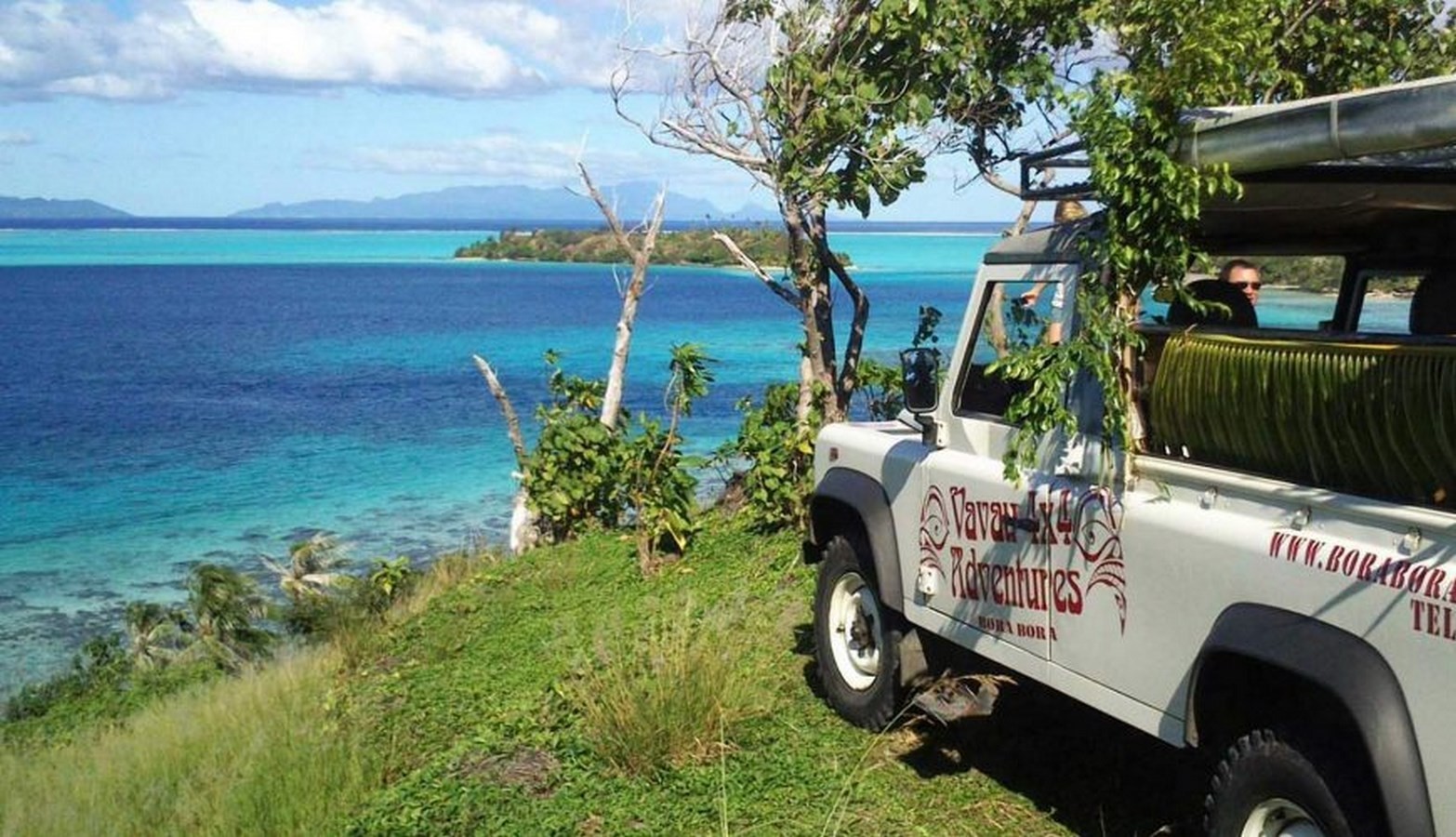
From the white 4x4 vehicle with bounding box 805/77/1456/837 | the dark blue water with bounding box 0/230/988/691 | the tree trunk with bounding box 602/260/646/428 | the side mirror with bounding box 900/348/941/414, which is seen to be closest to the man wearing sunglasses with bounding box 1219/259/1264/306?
the white 4x4 vehicle with bounding box 805/77/1456/837

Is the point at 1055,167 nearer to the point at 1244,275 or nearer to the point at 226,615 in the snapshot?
the point at 1244,275

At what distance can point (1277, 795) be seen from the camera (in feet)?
14.4

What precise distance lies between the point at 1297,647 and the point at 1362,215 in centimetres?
231

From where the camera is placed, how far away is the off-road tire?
13.5 ft

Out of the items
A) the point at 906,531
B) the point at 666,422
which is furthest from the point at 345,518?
the point at 906,531

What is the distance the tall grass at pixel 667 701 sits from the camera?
6.92 meters

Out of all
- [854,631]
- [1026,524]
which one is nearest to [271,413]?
[854,631]

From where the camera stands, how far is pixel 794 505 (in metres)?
11.6

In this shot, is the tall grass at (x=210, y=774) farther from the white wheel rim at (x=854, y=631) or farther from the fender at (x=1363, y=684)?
the fender at (x=1363, y=684)

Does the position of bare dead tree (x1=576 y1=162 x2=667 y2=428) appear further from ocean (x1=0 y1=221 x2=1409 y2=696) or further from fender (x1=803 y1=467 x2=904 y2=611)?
fender (x1=803 y1=467 x2=904 y2=611)

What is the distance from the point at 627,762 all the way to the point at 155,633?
407 inches

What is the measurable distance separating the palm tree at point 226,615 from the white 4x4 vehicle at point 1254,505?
30.5ft

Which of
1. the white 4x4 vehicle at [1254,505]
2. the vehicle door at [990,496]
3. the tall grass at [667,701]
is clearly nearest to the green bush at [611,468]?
the tall grass at [667,701]

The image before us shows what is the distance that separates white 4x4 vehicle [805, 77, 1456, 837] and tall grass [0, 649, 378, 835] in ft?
8.23
